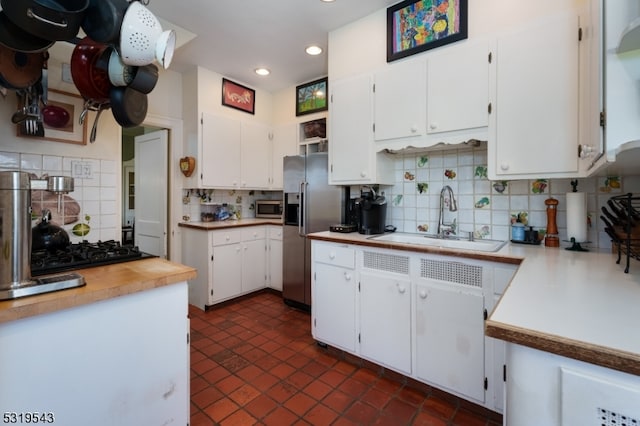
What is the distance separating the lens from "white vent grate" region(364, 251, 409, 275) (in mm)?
1875

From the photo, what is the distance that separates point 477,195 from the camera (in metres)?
2.13

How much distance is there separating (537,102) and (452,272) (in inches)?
41.9

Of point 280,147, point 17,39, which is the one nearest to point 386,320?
point 17,39

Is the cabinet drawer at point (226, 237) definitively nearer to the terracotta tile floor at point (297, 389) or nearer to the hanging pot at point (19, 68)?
the terracotta tile floor at point (297, 389)

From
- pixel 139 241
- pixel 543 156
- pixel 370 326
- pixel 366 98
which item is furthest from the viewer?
pixel 139 241

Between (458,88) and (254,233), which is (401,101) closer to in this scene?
(458,88)

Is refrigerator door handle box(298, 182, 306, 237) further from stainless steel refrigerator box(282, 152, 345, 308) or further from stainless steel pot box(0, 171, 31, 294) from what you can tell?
stainless steel pot box(0, 171, 31, 294)

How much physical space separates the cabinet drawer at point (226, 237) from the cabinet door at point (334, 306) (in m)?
1.33

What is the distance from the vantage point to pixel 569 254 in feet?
5.06

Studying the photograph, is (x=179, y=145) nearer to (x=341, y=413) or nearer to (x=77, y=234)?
(x=77, y=234)

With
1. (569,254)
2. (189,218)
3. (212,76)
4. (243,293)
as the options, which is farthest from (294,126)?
(569,254)

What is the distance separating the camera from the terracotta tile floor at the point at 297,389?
5.26ft

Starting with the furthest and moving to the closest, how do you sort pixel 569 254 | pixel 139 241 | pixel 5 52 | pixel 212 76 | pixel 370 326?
pixel 139 241 → pixel 212 76 → pixel 370 326 → pixel 569 254 → pixel 5 52

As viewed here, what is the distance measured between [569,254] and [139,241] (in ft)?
13.6
